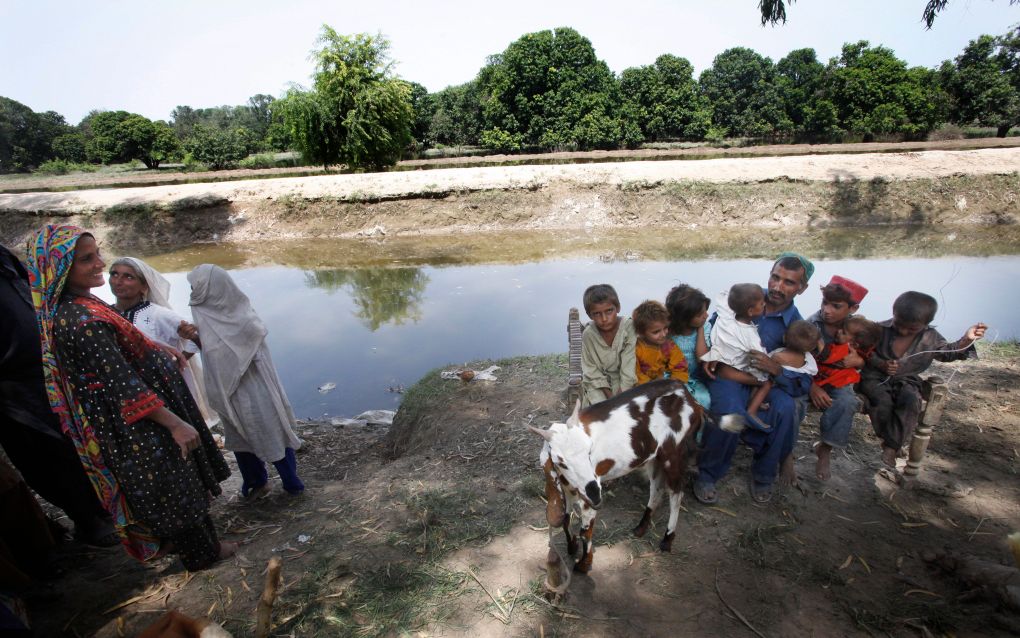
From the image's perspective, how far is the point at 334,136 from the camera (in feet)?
74.3

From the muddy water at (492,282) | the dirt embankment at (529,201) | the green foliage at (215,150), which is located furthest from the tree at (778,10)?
the green foliage at (215,150)

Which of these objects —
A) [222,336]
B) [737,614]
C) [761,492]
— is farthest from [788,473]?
[222,336]

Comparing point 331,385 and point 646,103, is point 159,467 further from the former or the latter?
point 646,103

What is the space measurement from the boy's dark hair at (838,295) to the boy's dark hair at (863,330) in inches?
4.7

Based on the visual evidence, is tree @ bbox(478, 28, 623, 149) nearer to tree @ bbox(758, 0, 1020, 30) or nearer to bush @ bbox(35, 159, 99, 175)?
tree @ bbox(758, 0, 1020, 30)

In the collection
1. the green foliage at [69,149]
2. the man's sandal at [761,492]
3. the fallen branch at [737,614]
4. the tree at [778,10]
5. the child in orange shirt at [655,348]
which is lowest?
the fallen branch at [737,614]

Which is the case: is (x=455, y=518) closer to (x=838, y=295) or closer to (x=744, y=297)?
(x=744, y=297)

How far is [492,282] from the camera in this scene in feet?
35.7

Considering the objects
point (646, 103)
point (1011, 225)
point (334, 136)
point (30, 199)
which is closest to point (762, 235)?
point (1011, 225)

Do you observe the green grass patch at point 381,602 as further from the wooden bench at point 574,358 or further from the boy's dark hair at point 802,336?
the boy's dark hair at point 802,336

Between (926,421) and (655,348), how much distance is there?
1867 millimetres

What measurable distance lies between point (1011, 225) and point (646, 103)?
30820 millimetres

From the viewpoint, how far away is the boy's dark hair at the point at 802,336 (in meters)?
2.88

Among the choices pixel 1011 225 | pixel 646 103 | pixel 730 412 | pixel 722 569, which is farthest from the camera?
pixel 646 103
